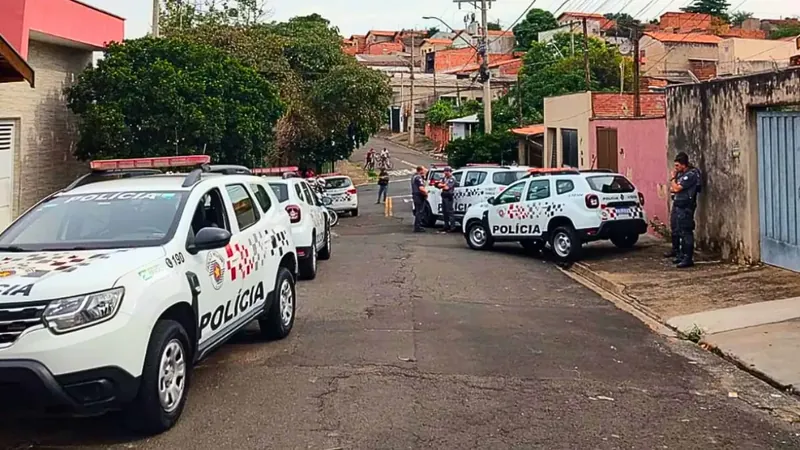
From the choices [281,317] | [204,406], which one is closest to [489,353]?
[281,317]

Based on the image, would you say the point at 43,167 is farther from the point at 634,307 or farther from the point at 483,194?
the point at 634,307

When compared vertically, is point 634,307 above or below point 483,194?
below

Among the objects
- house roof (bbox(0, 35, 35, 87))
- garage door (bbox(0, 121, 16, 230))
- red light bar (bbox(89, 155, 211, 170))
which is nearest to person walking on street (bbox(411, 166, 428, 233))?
garage door (bbox(0, 121, 16, 230))

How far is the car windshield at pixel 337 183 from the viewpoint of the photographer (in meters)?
33.8

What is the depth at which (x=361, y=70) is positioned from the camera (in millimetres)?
39844

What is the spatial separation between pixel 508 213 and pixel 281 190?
18.0ft

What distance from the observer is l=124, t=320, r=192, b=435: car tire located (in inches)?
233

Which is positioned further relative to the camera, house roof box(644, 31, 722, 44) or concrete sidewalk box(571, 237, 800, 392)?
house roof box(644, 31, 722, 44)

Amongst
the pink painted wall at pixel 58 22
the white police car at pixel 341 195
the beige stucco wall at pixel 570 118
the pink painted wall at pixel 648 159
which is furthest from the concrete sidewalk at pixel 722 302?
the white police car at pixel 341 195

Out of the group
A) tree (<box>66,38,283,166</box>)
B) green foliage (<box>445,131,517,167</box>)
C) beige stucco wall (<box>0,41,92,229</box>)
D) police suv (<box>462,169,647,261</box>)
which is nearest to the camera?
police suv (<box>462,169,647,261</box>)

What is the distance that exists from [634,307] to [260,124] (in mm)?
14274

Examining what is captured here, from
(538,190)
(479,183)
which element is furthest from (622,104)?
(538,190)

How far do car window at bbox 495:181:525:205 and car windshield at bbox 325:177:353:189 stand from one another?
15.8m

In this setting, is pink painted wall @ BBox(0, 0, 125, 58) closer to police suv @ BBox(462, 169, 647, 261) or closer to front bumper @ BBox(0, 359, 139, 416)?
police suv @ BBox(462, 169, 647, 261)
